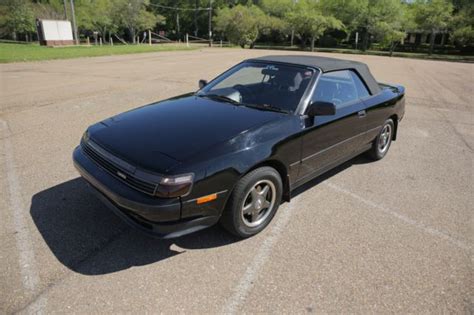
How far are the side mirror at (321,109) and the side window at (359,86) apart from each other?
4.29ft

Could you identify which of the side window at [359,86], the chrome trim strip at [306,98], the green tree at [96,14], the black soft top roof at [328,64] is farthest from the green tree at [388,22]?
the chrome trim strip at [306,98]

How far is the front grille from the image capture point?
2445 millimetres

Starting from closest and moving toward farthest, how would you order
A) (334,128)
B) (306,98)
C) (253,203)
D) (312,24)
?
(253,203)
(306,98)
(334,128)
(312,24)

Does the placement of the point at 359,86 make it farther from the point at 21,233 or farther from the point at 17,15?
the point at 17,15

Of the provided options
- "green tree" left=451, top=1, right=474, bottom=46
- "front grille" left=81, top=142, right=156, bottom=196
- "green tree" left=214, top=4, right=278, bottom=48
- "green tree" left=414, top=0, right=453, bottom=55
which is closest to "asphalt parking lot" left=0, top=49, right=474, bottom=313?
"front grille" left=81, top=142, right=156, bottom=196

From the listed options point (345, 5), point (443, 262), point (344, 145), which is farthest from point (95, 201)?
point (345, 5)

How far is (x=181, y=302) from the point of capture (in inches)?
91.0

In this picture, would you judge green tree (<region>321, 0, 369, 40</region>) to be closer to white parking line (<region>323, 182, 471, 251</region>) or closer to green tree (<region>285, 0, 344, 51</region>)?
green tree (<region>285, 0, 344, 51</region>)

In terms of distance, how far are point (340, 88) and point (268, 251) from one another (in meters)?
2.25

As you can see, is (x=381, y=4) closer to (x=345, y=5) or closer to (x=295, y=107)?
(x=345, y=5)

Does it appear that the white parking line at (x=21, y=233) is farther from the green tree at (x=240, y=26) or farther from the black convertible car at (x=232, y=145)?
the green tree at (x=240, y=26)

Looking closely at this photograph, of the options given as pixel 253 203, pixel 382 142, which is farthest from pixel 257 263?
pixel 382 142

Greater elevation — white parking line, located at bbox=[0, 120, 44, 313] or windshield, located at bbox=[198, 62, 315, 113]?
windshield, located at bbox=[198, 62, 315, 113]

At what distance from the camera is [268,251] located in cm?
290
